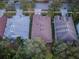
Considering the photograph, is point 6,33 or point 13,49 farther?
point 6,33

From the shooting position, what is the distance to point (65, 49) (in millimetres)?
1465

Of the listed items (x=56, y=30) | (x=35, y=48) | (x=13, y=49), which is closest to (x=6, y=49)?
(x=13, y=49)

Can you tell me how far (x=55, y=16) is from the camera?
1.94 metres

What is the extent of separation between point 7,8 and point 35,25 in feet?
1.15

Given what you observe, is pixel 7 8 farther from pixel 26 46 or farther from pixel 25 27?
pixel 26 46

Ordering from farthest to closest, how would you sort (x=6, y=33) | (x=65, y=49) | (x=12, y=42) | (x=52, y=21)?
(x=52, y=21), (x=6, y=33), (x=12, y=42), (x=65, y=49)

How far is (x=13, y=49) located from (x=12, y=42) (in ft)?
0.27

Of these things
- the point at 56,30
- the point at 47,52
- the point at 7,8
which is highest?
the point at 7,8

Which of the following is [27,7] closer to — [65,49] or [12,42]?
[12,42]

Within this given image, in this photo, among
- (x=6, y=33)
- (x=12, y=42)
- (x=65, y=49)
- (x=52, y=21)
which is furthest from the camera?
(x=52, y=21)

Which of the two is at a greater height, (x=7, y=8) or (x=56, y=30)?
(x=7, y=8)

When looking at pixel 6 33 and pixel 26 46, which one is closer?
pixel 26 46

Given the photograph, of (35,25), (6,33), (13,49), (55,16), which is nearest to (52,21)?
(55,16)

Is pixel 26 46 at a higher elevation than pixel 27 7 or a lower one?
lower
